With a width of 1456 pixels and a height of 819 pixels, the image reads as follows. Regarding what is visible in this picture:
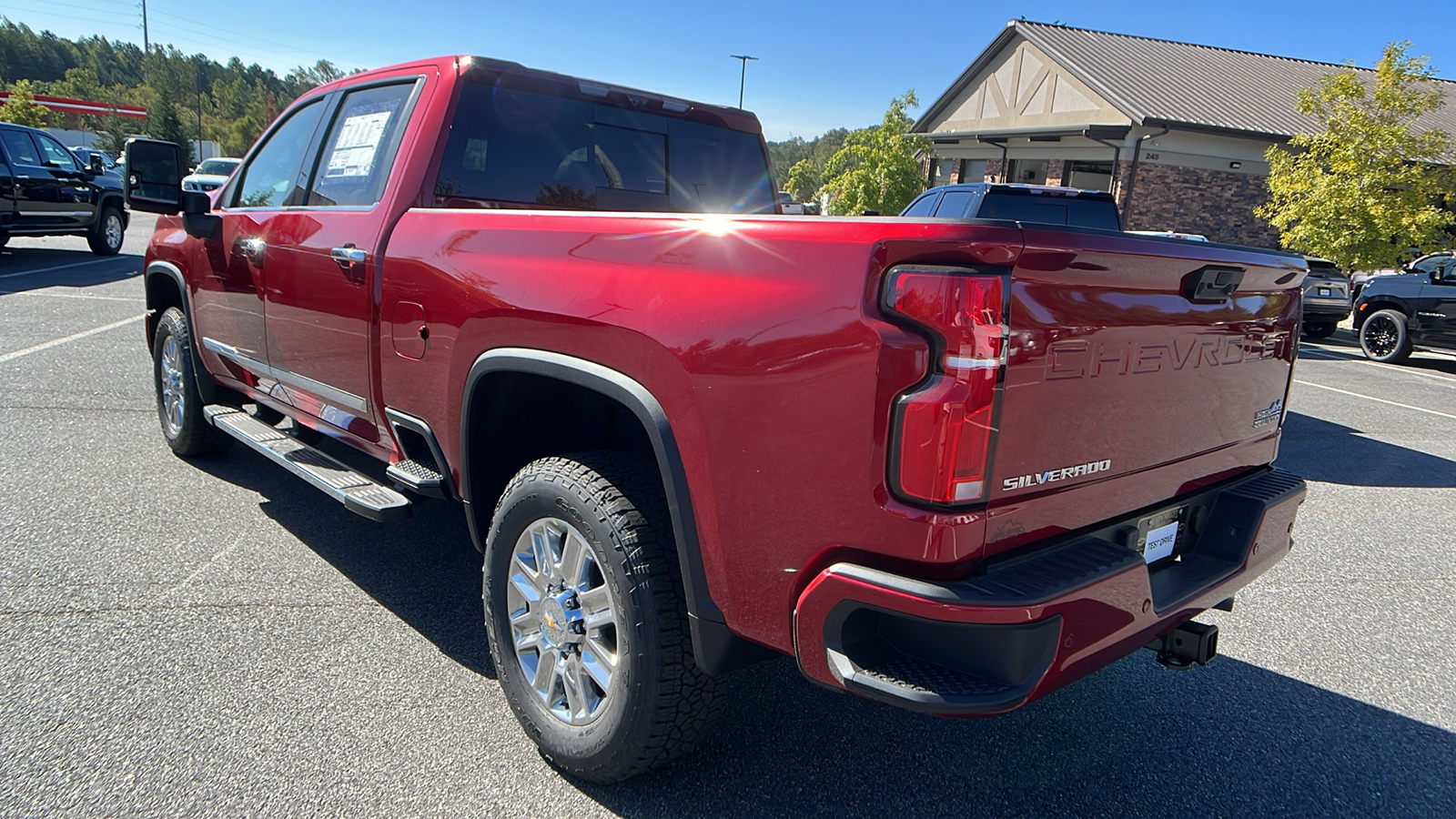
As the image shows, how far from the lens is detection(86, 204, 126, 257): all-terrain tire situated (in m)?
15.1

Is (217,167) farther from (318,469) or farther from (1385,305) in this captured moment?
(1385,305)

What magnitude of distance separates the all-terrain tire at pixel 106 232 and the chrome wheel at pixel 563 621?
54.0 ft

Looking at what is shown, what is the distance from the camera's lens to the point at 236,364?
4.29m

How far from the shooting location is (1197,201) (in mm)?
22422

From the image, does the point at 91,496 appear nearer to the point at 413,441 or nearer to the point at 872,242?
the point at 413,441

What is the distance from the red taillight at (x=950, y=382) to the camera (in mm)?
1675

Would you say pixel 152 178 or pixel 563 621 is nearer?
pixel 563 621

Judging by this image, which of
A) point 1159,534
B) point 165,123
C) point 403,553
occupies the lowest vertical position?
point 403,553

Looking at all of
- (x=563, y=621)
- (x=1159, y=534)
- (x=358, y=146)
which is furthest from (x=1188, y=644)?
(x=358, y=146)

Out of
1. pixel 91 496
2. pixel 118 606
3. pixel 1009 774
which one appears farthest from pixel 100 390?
pixel 1009 774

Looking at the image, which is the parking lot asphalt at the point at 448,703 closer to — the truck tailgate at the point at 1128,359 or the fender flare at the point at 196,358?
the fender flare at the point at 196,358

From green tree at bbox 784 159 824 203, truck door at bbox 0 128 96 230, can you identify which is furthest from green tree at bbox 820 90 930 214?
green tree at bbox 784 159 824 203

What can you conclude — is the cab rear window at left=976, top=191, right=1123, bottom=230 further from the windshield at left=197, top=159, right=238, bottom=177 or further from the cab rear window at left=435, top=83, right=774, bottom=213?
the windshield at left=197, top=159, right=238, bottom=177

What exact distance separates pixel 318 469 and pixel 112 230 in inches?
618
